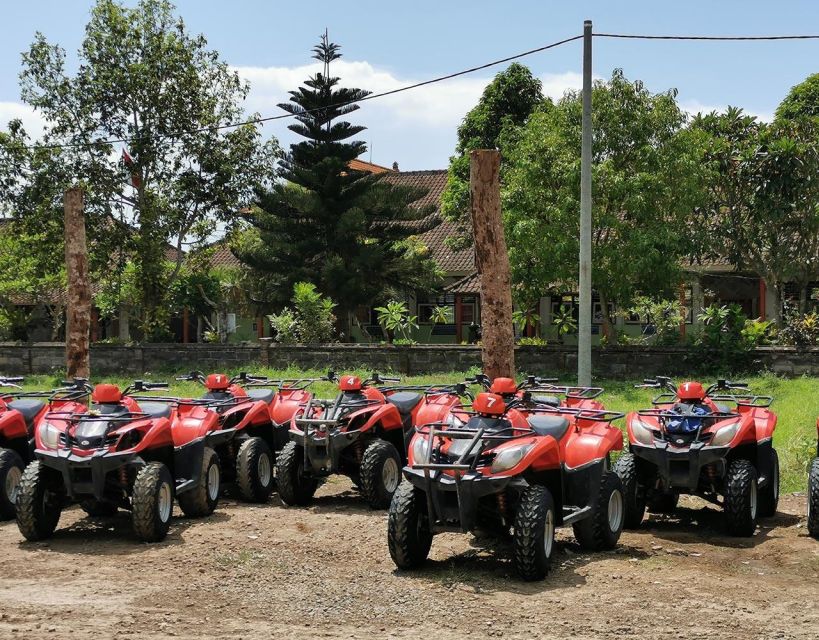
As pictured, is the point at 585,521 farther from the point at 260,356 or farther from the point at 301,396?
the point at 260,356

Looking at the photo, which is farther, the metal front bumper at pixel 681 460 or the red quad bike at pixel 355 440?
the red quad bike at pixel 355 440

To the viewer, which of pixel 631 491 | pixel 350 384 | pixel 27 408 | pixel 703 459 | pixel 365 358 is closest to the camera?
pixel 703 459

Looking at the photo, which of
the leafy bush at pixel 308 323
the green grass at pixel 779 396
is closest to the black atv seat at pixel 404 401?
the green grass at pixel 779 396

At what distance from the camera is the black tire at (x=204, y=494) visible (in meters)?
11.0

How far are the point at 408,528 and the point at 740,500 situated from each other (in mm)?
3308

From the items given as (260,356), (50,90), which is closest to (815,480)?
(260,356)

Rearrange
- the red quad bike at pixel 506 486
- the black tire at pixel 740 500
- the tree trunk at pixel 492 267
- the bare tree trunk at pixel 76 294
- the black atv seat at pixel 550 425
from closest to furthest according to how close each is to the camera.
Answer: the red quad bike at pixel 506 486 → the black atv seat at pixel 550 425 → the black tire at pixel 740 500 → the tree trunk at pixel 492 267 → the bare tree trunk at pixel 76 294

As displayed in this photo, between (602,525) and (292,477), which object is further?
(292,477)

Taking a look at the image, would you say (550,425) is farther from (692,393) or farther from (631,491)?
(692,393)

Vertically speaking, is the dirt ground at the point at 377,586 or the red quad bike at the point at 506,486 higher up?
the red quad bike at the point at 506,486

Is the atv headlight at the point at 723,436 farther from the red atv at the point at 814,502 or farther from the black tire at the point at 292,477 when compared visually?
the black tire at the point at 292,477

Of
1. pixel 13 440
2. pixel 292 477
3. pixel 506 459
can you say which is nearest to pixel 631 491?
pixel 506 459

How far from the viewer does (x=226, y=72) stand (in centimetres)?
3288

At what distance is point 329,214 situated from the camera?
33.5 metres
